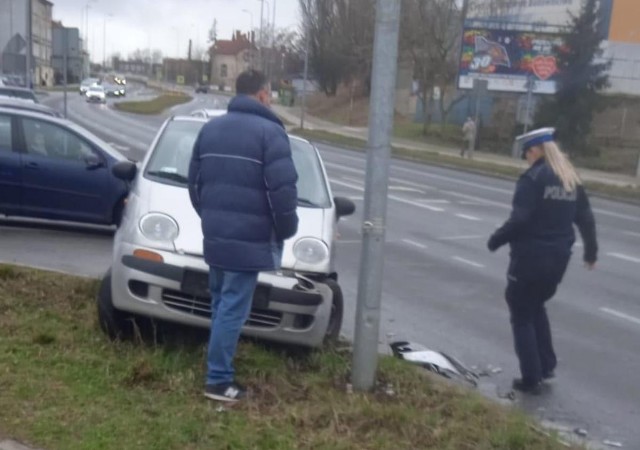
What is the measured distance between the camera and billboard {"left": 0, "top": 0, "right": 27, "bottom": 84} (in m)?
31.7

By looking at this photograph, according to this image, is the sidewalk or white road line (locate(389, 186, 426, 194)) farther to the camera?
the sidewalk

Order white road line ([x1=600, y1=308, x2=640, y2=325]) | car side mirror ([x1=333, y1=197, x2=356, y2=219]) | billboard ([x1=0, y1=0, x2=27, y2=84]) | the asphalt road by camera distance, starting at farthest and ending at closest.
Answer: billboard ([x1=0, y1=0, x2=27, y2=84]) → white road line ([x1=600, y1=308, x2=640, y2=325]) → car side mirror ([x1=333, y1=197, x2=356, y2=219]) → the asphalt road

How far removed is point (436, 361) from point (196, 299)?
6.03ft

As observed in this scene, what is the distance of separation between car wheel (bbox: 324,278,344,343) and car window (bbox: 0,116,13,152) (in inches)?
286

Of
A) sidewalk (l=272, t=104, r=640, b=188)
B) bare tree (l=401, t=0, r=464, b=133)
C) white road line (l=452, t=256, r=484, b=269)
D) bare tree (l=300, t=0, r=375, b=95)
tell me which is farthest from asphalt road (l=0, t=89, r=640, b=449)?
bare tree (l=300, t=0, r=375, b=95)

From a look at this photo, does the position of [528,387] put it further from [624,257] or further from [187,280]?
[624,257]

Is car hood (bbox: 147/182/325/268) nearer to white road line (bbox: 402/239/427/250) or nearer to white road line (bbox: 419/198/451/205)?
white road line (bbox: 402/239/427/250)

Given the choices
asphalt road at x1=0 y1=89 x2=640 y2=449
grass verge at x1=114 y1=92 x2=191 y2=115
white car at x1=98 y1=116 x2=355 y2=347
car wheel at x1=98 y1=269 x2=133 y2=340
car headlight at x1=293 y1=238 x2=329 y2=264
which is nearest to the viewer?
white car at x1=98 y1=116 x2=355 y2=347

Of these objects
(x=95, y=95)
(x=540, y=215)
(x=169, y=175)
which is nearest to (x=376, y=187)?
(x=540, y=215)

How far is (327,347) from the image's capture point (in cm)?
700

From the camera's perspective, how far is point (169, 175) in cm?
806

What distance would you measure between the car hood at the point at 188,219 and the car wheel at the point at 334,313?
12.4 inches

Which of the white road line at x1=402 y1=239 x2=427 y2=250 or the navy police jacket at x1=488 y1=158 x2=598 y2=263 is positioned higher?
the navy police jacket at x1=488 y1=158 x2=598 y2=263

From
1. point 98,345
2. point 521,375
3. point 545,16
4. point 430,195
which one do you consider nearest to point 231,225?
point 98,345
